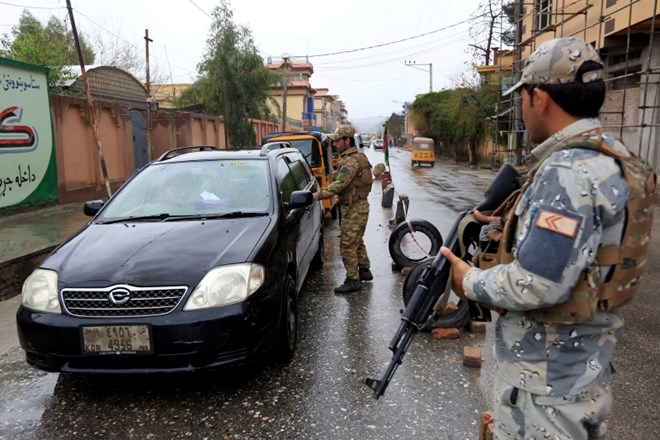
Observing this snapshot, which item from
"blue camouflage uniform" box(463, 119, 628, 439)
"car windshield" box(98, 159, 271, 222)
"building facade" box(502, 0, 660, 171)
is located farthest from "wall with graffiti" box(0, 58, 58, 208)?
"building facade" box(502, 0, 660, 171)

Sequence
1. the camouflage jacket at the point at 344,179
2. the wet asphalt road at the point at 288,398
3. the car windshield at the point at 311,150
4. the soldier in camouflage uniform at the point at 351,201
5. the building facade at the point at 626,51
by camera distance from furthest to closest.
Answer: the building facade at the point at 626,51 → the car windshield at the point at 311,150 → the soldier in camouflage uniform at the point at 351,201 → the camouflage jacket at the point at 344,179 → the wet asphalt road at the point at 288,398

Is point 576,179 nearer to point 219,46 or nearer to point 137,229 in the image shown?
point 137,229

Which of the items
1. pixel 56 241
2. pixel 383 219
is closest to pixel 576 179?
pixel 56 241

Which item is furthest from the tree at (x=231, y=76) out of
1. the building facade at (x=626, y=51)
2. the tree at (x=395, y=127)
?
the tree at (x=395, y=127)

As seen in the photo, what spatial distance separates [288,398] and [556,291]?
233 cm

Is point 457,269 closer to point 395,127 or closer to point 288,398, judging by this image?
point 288,398

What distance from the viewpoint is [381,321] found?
471 cm

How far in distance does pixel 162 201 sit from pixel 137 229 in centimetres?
54

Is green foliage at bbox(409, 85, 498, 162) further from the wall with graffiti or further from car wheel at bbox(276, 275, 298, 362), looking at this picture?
car wheel at bbox(276, 275, 298, 362)

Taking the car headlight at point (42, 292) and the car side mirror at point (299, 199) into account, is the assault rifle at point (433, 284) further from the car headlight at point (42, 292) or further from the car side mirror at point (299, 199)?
the car side mirror at point (299, 199)

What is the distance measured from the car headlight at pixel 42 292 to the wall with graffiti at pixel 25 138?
7.61m

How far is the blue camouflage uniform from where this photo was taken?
1.38m

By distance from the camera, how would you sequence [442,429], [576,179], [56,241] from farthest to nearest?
[56,241] → [442,429] → [576,179]

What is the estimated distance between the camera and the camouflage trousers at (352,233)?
5.57 meters
